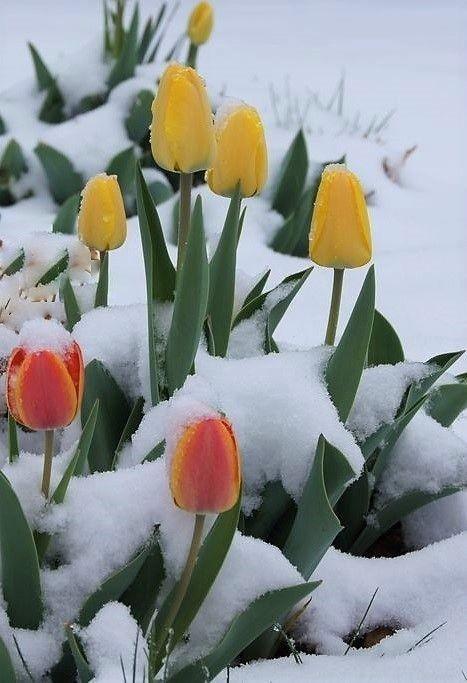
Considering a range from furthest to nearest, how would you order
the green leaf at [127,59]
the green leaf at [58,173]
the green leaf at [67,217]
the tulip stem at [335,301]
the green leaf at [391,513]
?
1. the green leaf at [127,59]
2. the green leaf at [58,173]
3. the green leaf at [67,217]
4. the green leaf at [391,513]
5. the tulip stem at [335,301]

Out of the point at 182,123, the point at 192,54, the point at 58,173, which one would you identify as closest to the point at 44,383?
the point at 182,123

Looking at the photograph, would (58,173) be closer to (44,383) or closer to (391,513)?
(391,513)

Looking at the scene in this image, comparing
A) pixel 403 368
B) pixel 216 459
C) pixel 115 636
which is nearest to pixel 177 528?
pixel 115 636

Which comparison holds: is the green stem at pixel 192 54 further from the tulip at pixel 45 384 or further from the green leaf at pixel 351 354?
the tulip at pixel 45 384

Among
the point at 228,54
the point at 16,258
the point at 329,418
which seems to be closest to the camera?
the point at 329,418

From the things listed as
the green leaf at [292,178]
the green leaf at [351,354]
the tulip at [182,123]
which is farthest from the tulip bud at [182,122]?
the green leaf at [292,178]

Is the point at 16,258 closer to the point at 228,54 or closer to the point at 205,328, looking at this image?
the point at 205,328
